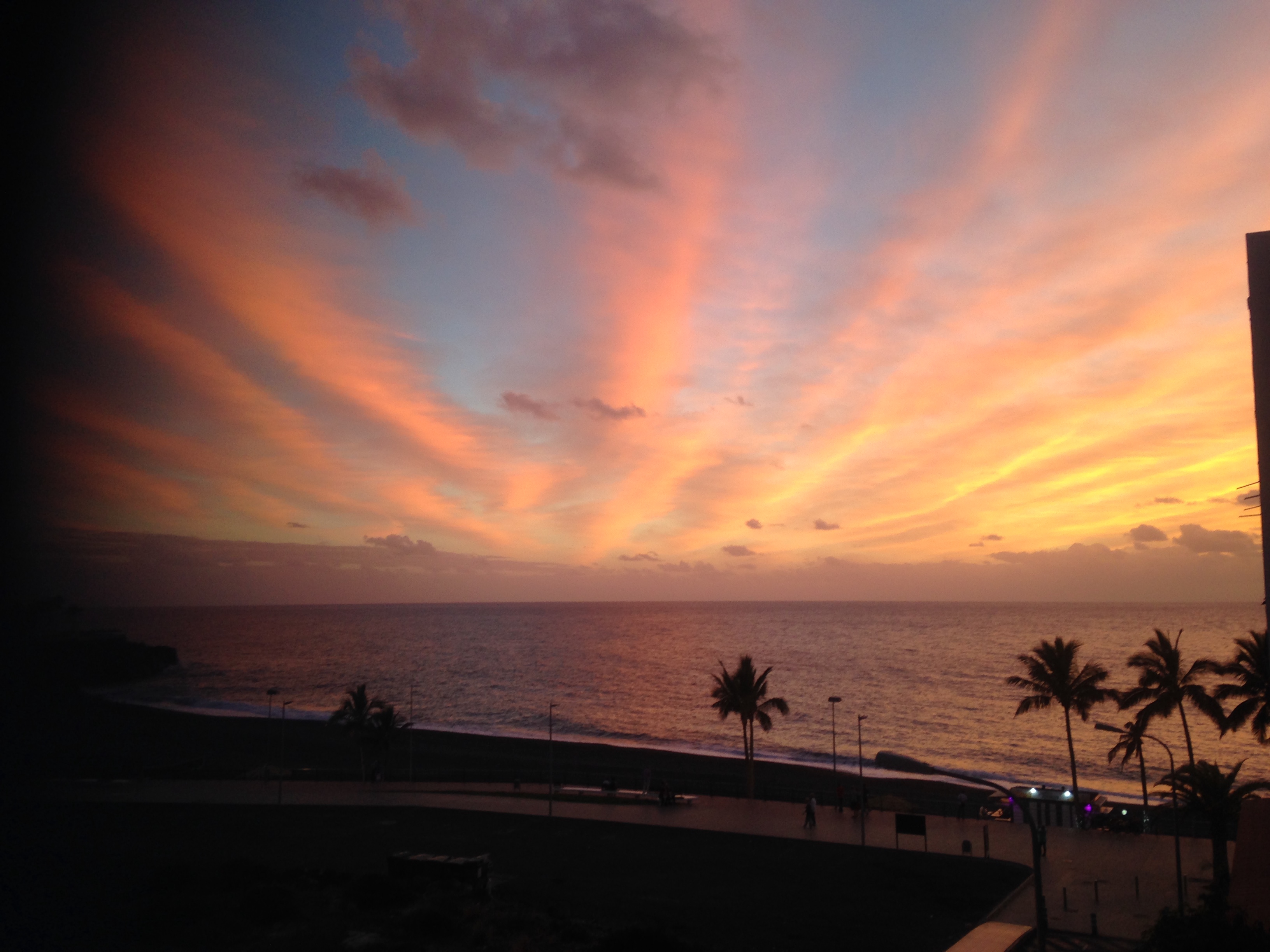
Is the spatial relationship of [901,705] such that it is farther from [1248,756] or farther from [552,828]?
[552,828]

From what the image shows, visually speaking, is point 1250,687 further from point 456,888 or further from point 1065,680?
point 456,888

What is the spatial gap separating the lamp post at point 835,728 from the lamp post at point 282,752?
31.9 meters

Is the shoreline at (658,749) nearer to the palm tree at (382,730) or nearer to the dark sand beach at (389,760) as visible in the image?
the dark sand beach at (389,760)

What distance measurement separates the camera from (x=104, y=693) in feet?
380

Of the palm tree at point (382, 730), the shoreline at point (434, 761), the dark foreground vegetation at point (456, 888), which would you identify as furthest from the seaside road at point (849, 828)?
the palm tree at point (382, 730)

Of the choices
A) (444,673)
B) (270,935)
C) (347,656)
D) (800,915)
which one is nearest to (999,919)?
(800,915)

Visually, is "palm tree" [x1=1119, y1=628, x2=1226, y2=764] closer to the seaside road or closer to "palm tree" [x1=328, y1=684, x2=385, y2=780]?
the seaside road

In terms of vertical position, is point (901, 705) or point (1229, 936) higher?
point (1229, 936)

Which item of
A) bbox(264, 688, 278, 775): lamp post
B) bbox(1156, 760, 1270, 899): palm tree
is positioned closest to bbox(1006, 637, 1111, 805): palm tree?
bbox(1156, 760, 1270, 899): palm tree

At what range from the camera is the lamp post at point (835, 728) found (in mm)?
→ 59562

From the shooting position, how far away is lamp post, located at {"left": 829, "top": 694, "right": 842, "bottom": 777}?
59562mm

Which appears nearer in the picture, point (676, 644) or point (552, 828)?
point (552, 828)

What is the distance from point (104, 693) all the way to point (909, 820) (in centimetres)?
12479

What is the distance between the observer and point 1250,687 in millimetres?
30328
